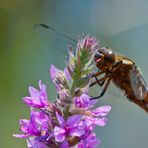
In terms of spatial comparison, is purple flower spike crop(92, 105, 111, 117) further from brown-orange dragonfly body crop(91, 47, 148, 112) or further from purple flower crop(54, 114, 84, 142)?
brown-orange dragonfly body crop(91, 47, 148, 112)

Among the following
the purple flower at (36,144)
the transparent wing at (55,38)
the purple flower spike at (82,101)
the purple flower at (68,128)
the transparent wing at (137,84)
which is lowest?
the purple flower at (36,144)

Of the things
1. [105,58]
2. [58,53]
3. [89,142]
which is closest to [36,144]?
[89,142]

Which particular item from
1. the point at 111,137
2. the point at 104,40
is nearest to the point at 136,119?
the point at 111,137

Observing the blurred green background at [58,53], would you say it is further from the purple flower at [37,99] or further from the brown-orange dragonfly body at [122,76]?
the purple flower at [37,99]

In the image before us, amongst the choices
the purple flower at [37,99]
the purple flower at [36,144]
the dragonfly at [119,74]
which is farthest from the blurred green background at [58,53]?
the purple flower at [36,144]

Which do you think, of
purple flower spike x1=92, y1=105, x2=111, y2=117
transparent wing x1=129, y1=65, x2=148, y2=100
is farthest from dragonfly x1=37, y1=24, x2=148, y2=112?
purple flower spike x1=92, y1=105, x2=111, y2=117
